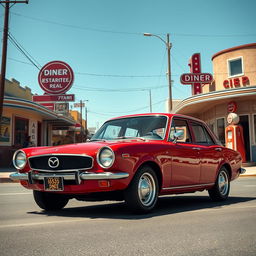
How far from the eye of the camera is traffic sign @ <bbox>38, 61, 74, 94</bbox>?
88.9 ft

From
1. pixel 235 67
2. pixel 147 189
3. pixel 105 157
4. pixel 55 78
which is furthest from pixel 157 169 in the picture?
pixel 55 78

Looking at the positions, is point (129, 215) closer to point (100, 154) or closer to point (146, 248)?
point (100, 154)

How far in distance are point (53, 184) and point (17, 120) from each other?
19054 millimetres

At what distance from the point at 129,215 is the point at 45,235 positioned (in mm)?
1574

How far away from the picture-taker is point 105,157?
16.8 ft

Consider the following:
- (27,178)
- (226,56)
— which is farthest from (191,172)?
(226,56)

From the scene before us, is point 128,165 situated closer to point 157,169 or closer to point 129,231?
point 157,169

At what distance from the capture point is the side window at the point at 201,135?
7309mm

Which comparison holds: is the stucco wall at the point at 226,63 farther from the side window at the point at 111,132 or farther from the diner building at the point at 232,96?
the side window at the point at 111,132

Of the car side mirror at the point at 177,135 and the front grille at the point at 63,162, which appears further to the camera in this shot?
the car side mirror at the point at 177,135

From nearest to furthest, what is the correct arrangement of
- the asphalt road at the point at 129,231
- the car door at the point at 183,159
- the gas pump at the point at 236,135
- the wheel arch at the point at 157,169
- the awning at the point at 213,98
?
the asphalt road at the point at 129,231, the wheel arch at the point at 157,169, the car door at the point at 183,159, the awning at the point at 213,98, the gas pump at the point at 236,135

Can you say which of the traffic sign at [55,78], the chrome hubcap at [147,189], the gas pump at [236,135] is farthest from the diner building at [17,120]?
the chrome hubcap at [147,189]

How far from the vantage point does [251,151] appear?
22.7m

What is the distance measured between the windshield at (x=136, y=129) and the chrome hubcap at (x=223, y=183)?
1890 mm
